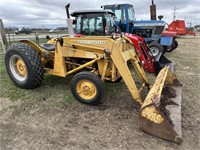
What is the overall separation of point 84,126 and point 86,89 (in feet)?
2.63

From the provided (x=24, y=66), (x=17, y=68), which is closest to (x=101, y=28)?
(x=24, y=66)

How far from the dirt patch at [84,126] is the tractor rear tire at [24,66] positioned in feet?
1.78

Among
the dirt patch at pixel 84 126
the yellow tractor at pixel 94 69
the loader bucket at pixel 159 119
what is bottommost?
the dirt patch at pixel 84 126

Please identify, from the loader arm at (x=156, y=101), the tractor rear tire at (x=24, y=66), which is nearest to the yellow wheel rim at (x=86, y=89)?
the loader arm at (x=156, y=101)

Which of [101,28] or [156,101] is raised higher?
[101,28]

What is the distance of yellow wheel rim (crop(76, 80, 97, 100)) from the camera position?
3.64 meters

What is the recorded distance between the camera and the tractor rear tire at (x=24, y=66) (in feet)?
13.7

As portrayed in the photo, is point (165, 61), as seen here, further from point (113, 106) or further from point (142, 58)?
point (113, 106)

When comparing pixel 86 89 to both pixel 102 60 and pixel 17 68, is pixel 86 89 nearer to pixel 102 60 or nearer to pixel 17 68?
pixel 102 60

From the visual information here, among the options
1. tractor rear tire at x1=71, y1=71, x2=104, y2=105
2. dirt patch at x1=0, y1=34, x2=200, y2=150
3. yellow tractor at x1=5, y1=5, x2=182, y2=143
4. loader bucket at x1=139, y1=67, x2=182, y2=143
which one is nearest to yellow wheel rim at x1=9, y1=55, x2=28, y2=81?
yellow tractor at x1=5, y1=5, x2=182, y2=143

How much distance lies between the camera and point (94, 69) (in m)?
4.10

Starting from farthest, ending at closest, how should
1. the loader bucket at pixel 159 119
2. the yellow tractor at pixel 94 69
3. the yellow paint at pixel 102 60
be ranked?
the yellow paint at pixel 102 60 → the yellow tractor at pixel 94 69 → the loader bucket at pixel 159 119

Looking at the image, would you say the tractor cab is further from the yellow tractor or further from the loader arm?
the loader arm

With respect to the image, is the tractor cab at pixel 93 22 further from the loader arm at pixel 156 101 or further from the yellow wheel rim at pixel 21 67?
the yellow wheel rim at pixel 21 67
